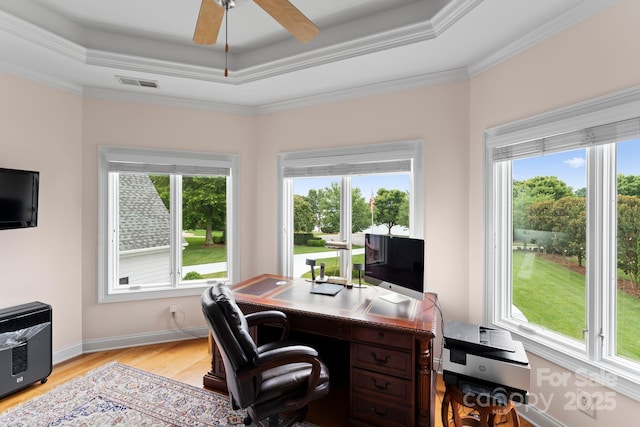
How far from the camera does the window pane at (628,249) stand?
1603mm

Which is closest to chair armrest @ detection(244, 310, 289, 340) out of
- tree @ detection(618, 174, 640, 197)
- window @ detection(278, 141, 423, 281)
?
window @ detection(278, 141, 423, 281)

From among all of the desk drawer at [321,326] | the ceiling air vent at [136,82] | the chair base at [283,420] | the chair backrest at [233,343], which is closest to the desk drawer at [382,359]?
the desk drawer at [321,326]

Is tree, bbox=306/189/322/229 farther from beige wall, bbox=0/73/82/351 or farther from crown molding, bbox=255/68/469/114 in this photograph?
beige wall, bbox=0/73/82/351

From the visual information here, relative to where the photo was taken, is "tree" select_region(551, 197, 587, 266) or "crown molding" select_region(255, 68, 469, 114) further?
"crown molding" select_region(255, 68, 469, 114)

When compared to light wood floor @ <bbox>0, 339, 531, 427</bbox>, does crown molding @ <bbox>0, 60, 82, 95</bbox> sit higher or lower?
higher

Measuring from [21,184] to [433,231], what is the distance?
352 centimetres

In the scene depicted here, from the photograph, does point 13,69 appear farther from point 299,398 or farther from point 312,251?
point 299,398

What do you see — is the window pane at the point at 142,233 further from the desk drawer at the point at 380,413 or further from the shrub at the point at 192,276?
the desk drawer at the point at 380,413

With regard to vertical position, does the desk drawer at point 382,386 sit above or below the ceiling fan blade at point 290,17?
below

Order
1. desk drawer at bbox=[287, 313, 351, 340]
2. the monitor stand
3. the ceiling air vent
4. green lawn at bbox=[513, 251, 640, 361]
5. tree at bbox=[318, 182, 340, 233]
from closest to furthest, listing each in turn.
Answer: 1. green lawn at bbox=[513, 251, 640, 361]
2. desk drawer at bbox=[287, 313, 351, 340]
3. the monitor stand
4. the ceiling air vent
5. tree at bbox=[318, 182, 340, 233]

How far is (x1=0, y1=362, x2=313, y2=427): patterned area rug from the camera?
2.02 m

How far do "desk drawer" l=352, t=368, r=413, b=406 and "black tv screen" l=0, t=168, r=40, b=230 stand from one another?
291cm

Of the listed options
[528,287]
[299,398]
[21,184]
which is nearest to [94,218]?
[21,184]

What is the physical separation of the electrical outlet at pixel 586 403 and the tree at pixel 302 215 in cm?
247
